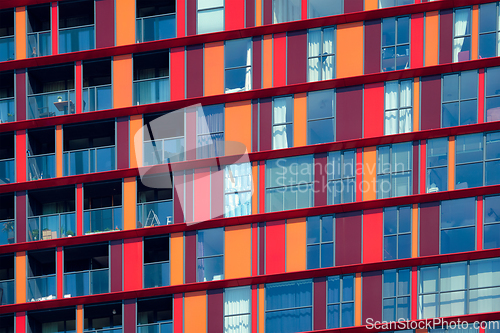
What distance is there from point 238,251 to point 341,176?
5.44 metres

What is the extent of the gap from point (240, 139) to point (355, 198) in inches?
226

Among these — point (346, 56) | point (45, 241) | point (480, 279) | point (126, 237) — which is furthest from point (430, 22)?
point (45, 241)

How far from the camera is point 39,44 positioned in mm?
55688

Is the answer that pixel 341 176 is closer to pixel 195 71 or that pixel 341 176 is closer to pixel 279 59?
pixel 279 59

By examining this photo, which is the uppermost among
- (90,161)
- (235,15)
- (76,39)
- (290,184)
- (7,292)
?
(235,15)

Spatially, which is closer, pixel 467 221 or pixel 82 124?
pixel 467 221

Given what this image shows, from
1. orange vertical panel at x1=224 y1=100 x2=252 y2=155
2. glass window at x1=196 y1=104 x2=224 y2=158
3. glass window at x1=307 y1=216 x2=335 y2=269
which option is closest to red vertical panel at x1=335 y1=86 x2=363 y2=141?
glass window at x1=307 y1=216 x2=335 y2=269

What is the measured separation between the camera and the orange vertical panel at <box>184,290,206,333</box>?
50.3 meters

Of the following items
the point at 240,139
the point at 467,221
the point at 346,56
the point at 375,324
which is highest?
the point at 346,56

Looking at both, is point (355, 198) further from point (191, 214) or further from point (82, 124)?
point (82, 124)

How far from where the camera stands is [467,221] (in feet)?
161

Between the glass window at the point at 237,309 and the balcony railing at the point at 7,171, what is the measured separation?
11.6 metres

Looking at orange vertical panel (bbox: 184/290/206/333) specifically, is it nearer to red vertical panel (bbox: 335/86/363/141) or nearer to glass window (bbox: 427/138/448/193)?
red vertical panel (bbox: 335/86/363/141)

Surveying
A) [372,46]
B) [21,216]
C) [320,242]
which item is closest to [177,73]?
[372,46]
